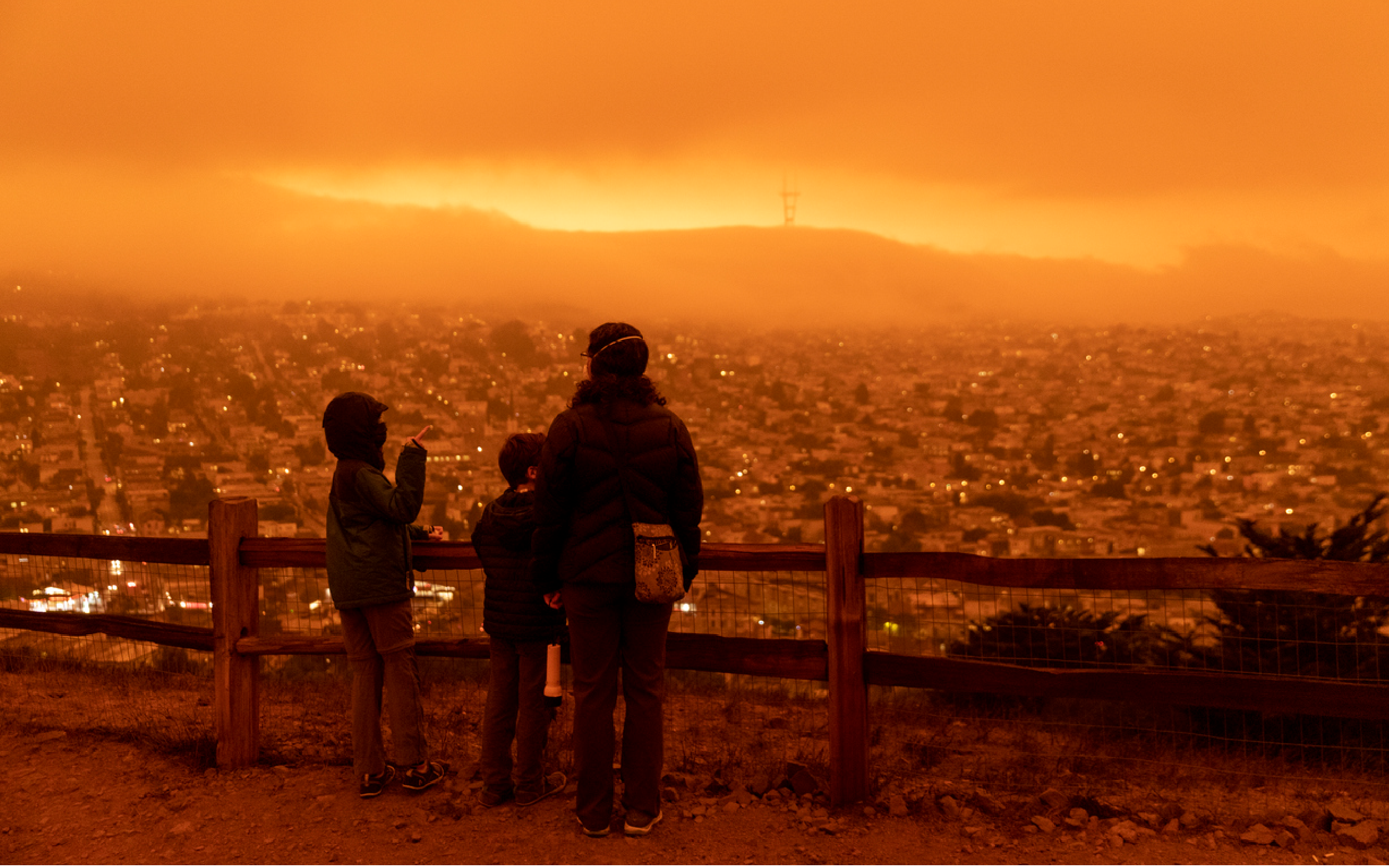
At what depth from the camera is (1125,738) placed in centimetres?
763

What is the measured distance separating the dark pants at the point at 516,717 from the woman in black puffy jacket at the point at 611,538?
1.36 feet

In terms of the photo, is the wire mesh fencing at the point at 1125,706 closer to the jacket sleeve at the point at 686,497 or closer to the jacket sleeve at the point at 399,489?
the jacket sleeve at the point at 686,497

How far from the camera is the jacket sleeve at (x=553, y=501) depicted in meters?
4.17

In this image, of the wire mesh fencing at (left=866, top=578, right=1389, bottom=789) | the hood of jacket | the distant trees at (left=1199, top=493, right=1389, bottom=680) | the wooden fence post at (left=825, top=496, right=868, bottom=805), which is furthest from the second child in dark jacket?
the distant trees at (left=1199, top=493, right=1389, bottom=680)

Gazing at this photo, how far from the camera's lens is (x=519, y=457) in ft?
15.3

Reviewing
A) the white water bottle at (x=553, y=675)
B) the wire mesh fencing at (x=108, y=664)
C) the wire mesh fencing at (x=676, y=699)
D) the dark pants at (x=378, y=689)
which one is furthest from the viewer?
the wire mesh fencing at (x=108, y=664)

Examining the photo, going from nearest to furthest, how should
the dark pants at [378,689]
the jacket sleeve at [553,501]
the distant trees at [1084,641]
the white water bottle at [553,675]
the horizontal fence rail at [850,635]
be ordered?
the jacket sleeve at [553,501] → the horizontal fence rail at [850,635] → the white water bottle at [553,675] → the dark pants at [378,689] → the distant trees at [1084,641]

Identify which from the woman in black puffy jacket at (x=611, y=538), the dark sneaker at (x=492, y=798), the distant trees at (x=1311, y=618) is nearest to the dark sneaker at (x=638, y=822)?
the woman in black puffy jacket at (x=611, y=538)

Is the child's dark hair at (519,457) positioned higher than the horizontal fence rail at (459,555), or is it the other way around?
the child's dark hair at (519,457)

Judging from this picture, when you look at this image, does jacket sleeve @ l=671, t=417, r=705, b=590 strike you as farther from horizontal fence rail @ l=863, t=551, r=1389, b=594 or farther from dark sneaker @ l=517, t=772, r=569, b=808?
dark sneaker @ l=517, t=772, r=569, b=808

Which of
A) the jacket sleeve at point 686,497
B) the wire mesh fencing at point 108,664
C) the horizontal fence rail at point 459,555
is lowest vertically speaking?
the wire mesh fencing at point 108,664

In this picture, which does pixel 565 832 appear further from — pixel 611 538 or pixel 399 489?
pixel 399 489

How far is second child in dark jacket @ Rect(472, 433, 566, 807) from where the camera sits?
464 cm

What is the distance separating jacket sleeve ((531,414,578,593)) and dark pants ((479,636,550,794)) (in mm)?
604
